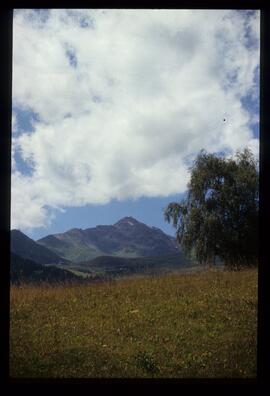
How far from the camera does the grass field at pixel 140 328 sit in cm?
827

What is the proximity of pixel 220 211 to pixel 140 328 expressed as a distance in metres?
16.1

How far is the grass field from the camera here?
27.1ft

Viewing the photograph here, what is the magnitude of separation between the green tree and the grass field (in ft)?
32.3

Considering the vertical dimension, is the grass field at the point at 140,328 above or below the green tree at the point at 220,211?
below

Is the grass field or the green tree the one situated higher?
the green tree

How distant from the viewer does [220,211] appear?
26219 mm

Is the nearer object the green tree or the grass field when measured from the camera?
the grass field

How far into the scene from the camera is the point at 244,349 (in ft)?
30.0

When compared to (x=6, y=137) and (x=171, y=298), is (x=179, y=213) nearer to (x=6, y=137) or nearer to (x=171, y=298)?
(x=171, y=298)

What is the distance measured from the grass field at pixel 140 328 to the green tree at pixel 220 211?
9859 millimetres

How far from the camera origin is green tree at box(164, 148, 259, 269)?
25547 millimetres
